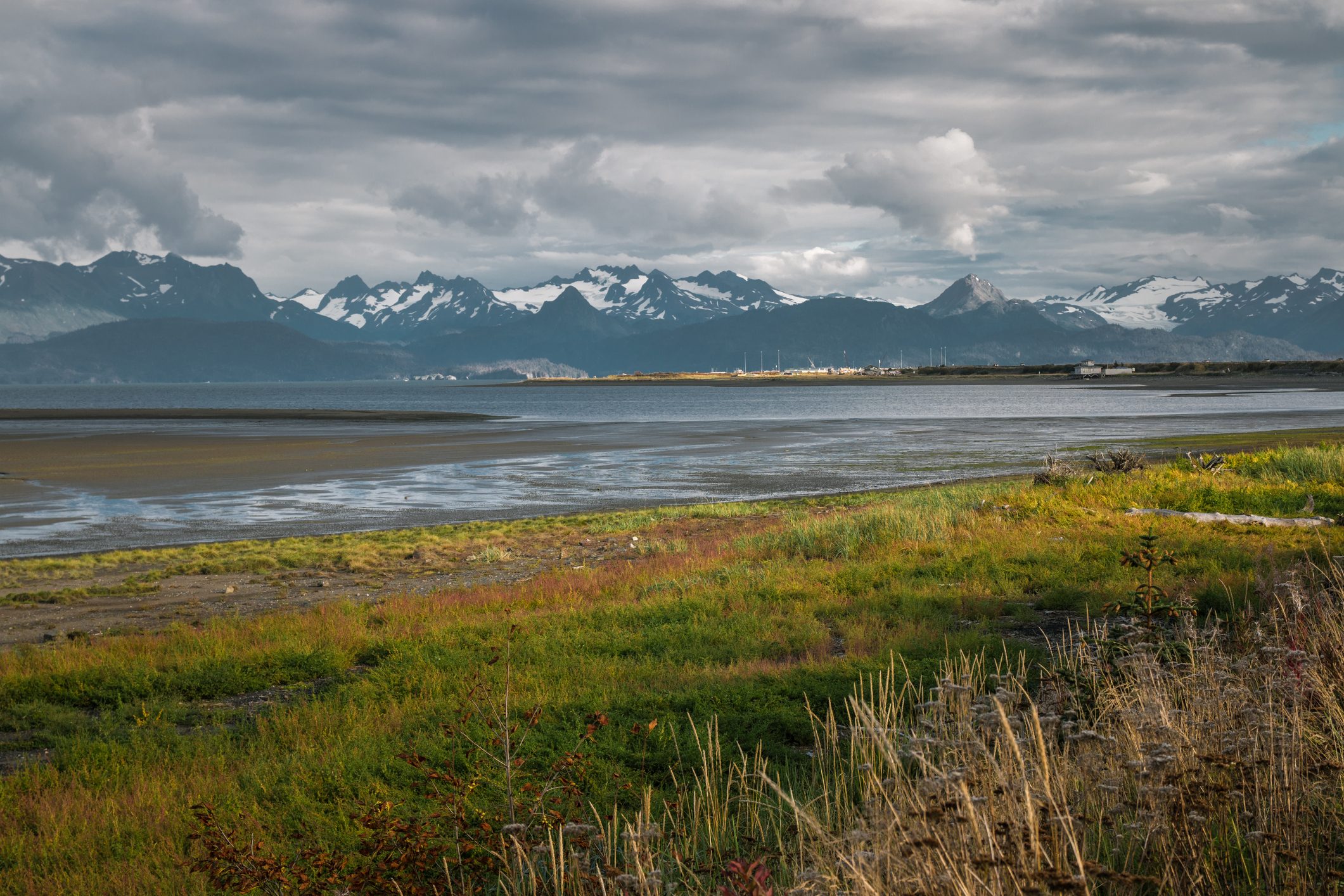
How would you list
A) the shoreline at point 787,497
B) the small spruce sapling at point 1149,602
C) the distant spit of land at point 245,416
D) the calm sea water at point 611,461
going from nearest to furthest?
the small spruce sapling at point 1149,602 → the shoreline at point 787,497 → the calm sea water at point 611,461 → the distant spit of land at point 245,416

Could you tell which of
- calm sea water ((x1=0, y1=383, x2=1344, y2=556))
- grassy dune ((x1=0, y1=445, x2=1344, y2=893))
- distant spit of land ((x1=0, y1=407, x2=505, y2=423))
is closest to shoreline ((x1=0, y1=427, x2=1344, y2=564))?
calm sea water ((x1=0, y1=383, x2=1344, y2=556))

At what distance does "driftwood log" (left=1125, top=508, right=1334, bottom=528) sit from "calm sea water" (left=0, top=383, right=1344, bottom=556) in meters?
18.0

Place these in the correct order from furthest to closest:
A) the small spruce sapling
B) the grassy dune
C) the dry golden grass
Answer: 1. the small spruce sapling
2. the grassy dune
3. the dry golden grass

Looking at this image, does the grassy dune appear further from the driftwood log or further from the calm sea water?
the calm sea water

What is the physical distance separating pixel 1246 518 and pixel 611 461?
3750 centimetres

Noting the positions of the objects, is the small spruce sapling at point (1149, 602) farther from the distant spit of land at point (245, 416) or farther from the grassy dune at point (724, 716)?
the distant spit of land at point (245, 416)

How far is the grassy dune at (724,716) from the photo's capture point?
560 centimetres

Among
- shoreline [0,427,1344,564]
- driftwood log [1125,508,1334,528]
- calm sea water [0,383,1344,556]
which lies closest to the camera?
driftwood log [1125,508,1334,528]

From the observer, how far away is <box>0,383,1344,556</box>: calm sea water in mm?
33438

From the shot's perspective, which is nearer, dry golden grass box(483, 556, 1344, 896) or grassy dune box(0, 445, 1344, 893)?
dry golden grass box(483, 556, 1344, 896)

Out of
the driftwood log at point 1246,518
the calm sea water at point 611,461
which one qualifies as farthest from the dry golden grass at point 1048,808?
the calm sea water at point 611,461

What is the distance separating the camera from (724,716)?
387 inches

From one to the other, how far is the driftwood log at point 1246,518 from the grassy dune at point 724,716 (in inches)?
23.0

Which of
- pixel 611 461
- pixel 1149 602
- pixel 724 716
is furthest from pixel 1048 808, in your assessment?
pixel 611 461
